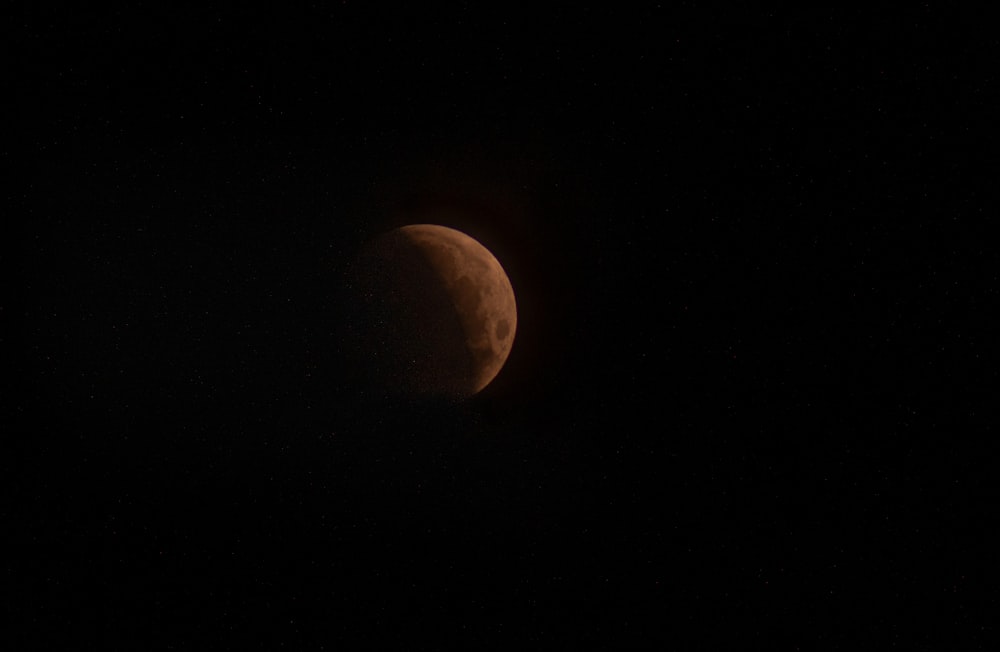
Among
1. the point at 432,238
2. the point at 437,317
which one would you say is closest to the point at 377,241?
the point at 432,238

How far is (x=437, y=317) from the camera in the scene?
3.78 m

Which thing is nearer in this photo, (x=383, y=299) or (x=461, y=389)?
(x=383, y=299)

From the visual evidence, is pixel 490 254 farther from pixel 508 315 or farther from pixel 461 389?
pixel 461 389

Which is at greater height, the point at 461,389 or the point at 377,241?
the point at 377,241

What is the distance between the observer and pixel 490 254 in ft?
13.8

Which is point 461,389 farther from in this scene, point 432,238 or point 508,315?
point 432,238

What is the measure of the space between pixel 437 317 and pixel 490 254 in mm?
581

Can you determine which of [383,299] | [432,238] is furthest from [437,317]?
[432,238]

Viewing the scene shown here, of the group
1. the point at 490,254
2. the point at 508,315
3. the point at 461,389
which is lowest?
the point at 461,389

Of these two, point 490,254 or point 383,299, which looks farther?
point 490,254

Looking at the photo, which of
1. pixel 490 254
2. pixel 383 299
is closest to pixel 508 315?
pixel 490 254

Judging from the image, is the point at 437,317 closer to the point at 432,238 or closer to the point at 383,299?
the point at 383,299

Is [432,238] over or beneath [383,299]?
over

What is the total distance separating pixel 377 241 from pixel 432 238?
0.28 m
